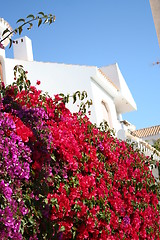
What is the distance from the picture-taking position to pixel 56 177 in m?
4.39

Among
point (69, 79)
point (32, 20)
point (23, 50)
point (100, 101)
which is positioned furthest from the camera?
point (23, 50)

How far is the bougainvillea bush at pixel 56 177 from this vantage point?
3.56 m

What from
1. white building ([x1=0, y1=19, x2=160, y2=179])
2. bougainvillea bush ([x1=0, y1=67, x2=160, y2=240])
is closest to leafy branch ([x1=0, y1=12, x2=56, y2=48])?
bougainvillea bush ([x1=0, y1=67, x2=160, y2=240])

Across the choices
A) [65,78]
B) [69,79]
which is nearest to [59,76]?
[65,78]

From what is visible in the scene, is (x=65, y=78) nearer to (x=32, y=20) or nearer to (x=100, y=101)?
(x=100, y=101)

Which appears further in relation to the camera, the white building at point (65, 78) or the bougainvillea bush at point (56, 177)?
the white building at point (65, 78)

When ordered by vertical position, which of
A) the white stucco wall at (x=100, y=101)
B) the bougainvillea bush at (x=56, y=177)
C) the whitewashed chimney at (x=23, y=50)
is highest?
the whitewashed chimney at (x=23, y=50)

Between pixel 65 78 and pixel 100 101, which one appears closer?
pixel 65 78

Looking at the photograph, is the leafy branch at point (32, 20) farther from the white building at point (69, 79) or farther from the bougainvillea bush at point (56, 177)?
the white building at point (69, 79)

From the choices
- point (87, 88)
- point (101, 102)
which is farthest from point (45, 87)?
point (101, 102)

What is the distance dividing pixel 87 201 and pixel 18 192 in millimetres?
1514

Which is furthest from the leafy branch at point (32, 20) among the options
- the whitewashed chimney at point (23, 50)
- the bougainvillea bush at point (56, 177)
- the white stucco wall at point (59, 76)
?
the whitewashed chimney at point (23, 50)

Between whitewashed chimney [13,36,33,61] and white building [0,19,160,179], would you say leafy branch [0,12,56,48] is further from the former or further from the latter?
whitewashed chimney [13,36,33,61]

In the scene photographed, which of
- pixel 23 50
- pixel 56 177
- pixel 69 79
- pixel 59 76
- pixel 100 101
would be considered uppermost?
pixel 23 50
